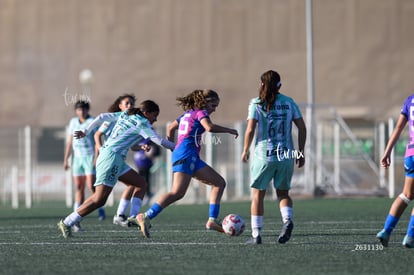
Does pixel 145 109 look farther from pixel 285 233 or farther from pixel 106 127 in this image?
pixel 285 233

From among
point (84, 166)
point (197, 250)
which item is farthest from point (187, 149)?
point (84, 166)

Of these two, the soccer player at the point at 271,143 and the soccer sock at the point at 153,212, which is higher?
the soccer player at the point at 271,143

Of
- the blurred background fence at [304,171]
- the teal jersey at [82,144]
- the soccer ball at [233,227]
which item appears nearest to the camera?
the soccer ball at [233,227]

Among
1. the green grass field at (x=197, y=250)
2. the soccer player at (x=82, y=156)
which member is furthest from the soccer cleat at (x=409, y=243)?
the soccer player at (x=82, y=156)

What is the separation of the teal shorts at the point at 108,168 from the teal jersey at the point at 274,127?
7.75ft

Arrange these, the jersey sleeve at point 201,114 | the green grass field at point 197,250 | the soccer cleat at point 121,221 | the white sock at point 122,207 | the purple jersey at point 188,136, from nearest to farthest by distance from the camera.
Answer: the green grass field at point 197,250, the jersey sleeve at point 201,114, the purple jersey at point 188,136, the soccer cleat at point 121,221, the white sock at point 122,207

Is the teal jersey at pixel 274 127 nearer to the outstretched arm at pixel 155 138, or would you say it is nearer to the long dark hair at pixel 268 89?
the long dark hair at pixel 268 89

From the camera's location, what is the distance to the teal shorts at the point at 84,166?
59.2 ft

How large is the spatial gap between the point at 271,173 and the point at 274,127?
524 mm

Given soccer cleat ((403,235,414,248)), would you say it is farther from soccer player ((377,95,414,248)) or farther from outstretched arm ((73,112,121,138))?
outstretched arm ((73,112,121,138))

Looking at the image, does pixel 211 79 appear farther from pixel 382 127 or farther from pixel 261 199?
pixel 261 199

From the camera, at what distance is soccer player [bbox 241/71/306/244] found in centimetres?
1234

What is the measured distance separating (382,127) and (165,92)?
26.7 m

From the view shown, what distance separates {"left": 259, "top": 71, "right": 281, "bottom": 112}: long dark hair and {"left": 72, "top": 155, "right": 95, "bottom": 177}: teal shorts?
6.25m
